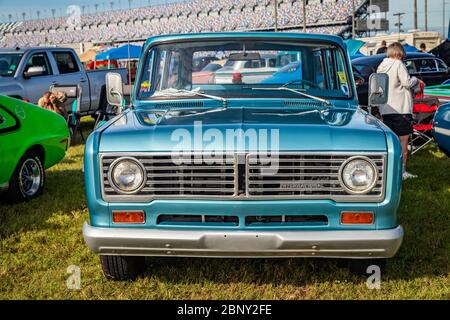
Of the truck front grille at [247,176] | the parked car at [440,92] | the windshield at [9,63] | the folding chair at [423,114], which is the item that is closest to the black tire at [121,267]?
the truck front grille at [247,176]

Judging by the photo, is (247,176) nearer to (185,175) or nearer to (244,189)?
(244,189)

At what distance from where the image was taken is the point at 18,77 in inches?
455

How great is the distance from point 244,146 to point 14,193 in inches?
156

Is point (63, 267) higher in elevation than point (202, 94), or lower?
lower

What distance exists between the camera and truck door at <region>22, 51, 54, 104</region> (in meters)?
11.6

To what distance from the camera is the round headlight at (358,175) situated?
3457 mm

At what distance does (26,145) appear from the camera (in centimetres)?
656

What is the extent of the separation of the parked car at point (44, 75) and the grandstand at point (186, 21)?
4433cm

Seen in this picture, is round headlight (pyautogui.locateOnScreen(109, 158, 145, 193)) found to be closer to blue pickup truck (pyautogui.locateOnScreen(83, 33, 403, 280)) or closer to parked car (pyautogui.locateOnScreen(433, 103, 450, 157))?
blue pickup truck (pyautogui.locateOnScreen(83, 33, 403, 280))

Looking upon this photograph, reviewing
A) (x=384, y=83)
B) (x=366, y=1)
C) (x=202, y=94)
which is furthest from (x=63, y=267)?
(x=366, y=1)

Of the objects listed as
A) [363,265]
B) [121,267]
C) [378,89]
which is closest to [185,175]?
[121,267]

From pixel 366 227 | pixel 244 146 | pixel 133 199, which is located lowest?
pixel 366 227

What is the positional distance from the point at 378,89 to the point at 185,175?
207 centimetres
